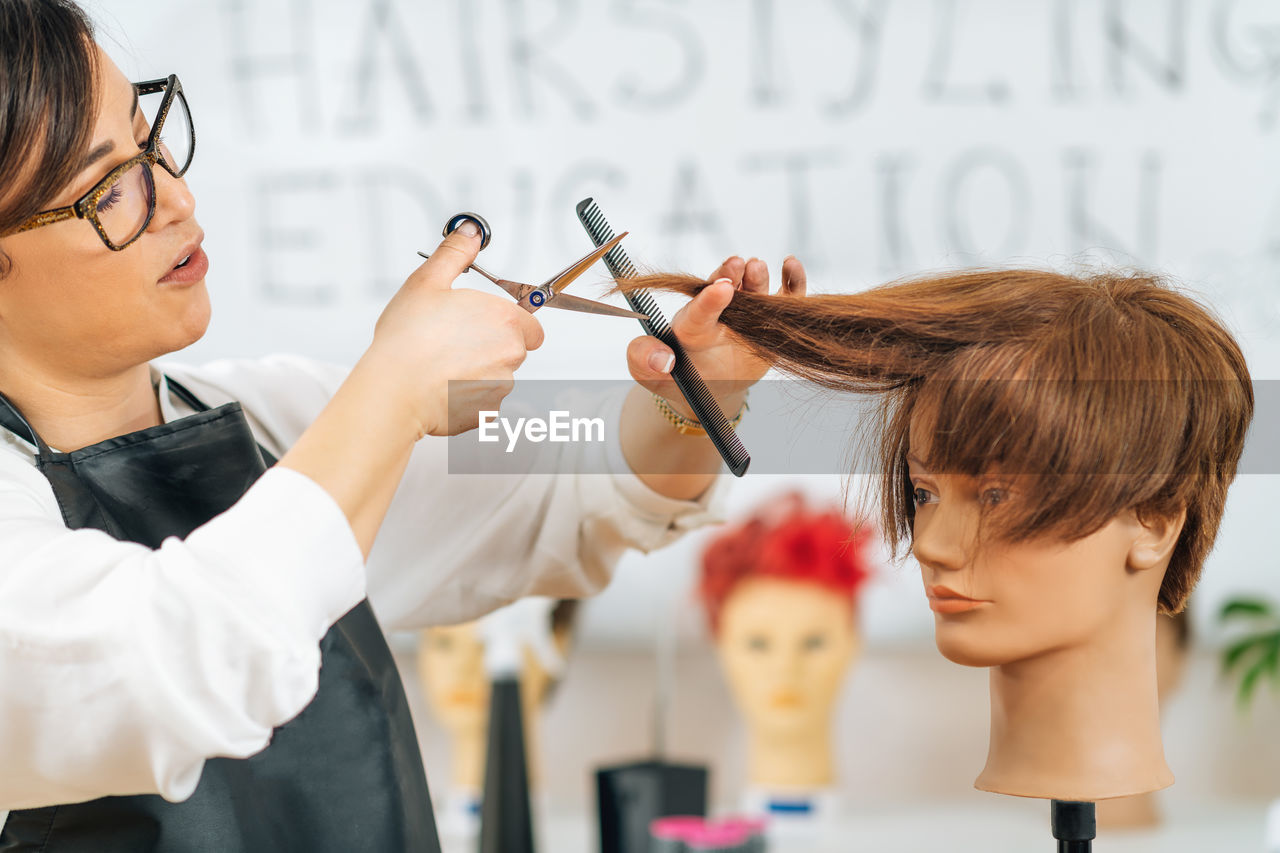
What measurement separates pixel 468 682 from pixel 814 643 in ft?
1.49

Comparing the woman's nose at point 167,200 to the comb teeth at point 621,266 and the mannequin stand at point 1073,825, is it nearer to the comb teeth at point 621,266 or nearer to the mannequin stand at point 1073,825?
the comb teeth at point 621,266

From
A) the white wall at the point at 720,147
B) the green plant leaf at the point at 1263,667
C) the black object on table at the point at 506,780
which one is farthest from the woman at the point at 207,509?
the green plant leaf at the point at 1263,667

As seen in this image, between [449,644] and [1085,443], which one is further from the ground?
[1085,443]

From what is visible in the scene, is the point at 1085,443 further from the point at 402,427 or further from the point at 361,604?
the point at 361,604

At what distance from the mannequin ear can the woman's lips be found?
1.90ft

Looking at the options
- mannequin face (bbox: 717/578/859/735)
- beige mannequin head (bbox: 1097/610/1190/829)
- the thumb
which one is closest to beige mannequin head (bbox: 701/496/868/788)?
mannequin face (bbox: 717/578/859/735)

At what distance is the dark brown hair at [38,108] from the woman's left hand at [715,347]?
0.33m

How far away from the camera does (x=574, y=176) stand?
156cm

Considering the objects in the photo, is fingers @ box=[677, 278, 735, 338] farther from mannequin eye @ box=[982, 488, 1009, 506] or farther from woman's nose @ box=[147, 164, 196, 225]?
woman's nose @ box=[147, 164, 196, 225]

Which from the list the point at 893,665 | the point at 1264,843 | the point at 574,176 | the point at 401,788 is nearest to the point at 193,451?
the point at 401,788

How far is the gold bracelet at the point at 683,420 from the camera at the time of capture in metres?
0.75

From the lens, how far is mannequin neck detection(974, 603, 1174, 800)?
0.69 m

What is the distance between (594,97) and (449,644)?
0.77 m

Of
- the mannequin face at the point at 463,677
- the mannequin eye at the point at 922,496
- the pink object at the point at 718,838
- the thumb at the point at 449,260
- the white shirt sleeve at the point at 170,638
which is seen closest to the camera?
the white shirt sleeve at the point at 170,638
